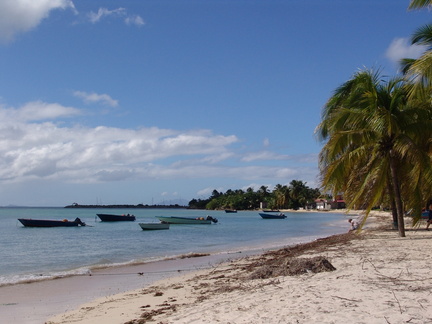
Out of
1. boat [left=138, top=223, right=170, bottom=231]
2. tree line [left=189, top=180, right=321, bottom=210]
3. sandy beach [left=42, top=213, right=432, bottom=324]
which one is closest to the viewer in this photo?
sandy beach [left=42, top=213, right=432, bottom=324]

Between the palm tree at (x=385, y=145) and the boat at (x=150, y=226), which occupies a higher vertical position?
the palm tree at (x=385, y=145)

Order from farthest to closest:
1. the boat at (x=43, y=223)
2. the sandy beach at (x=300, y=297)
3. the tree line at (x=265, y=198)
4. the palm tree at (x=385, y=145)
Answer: the tree line at (x=265, y=198) → the boat at (x=43, y=223) → the palm tree at (x=385, y=145) → the sandy beach at (x=300, y=297)

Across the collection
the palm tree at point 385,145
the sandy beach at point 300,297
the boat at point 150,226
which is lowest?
the boat at point 150,226

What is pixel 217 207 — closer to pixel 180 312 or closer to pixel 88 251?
pixel 88 251

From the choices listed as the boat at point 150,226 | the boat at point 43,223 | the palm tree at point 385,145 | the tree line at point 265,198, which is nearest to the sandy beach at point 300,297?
the palm tree at point 385,145

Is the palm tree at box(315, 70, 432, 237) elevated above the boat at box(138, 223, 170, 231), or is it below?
above

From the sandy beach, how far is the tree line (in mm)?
100180

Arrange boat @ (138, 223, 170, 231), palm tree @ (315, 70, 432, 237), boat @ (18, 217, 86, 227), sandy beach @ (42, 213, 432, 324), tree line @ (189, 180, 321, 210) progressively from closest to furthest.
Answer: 1. sandy beach @ (42, 213, 432, 324)
2. palm tree @ (315, 70, 432, 237)
3. boat @ (138, 223, 170, 231)
4. boat @ (18, 217, 86, 227)
5. tree line @ (189, 180, 321, 210)

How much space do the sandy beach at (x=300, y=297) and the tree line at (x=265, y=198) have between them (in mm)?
100180

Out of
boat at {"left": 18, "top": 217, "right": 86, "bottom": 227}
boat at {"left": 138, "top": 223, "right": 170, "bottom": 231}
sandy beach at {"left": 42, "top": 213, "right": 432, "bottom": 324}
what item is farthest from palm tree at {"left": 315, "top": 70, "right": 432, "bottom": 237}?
boat at {"left": 18, "top": 217, "right": 86, "bottom": 227}

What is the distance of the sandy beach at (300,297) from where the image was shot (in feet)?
18.8

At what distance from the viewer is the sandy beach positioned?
5.73 meters

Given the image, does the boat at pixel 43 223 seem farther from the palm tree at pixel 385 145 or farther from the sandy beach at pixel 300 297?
the sandy beach at pixel 300 297

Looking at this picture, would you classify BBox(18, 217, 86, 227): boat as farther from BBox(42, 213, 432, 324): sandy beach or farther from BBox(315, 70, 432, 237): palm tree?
BBox(42, 213, 432, 324): sandy beach
